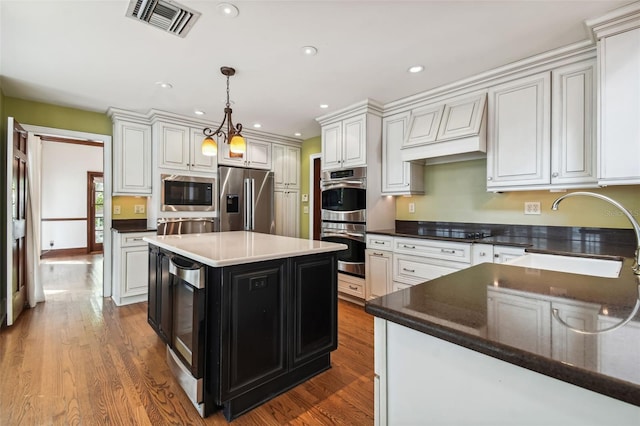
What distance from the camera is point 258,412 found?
1802 mm

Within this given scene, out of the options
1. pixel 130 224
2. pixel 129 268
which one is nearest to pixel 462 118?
pixel 129 268

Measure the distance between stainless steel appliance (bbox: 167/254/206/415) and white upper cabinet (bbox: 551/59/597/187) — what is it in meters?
2.75

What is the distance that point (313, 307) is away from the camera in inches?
83.0

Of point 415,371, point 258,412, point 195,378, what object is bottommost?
point 258,412

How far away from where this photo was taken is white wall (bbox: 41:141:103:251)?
6.85 m

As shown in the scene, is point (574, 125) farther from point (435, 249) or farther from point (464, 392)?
point (464, 392)

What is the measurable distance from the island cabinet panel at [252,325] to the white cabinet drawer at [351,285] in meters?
1.82

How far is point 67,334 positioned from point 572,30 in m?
4.75

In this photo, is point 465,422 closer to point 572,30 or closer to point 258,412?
point 258,412

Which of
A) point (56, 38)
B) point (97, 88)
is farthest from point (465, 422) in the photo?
point (97, 88)

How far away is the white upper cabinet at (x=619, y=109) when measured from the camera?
196 centimetres

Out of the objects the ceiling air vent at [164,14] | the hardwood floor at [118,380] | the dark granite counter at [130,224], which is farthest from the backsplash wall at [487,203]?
the dark granite counter at [130,224]

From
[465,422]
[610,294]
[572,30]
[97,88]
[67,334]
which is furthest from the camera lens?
[97,88]

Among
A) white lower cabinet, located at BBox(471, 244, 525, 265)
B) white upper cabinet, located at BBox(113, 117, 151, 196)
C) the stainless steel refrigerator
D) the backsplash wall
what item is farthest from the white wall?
white lower cabinet, located at BBox(471, 244, 525, 265)
